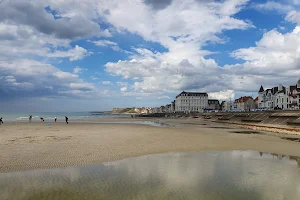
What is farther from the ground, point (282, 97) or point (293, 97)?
point (282, 97)

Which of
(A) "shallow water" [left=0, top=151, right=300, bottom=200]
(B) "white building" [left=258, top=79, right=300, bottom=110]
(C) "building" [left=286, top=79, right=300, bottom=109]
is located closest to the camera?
(A) "shallow water" [left=0, top=151, right=300, bottom=200]

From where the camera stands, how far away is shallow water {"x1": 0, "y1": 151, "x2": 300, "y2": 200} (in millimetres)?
9156

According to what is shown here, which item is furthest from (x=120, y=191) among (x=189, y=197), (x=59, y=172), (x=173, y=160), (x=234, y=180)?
(x=173, y=160)

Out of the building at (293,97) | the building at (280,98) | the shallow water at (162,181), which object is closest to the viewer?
the shallow water at (162,181)

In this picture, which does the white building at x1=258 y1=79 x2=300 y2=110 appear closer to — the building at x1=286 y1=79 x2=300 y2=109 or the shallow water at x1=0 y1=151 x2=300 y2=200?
the building at x1=286 y1=79 x2=300 y2=109

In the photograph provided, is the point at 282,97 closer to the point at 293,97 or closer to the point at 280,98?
the point at 280,98

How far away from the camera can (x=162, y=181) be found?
11.0 m

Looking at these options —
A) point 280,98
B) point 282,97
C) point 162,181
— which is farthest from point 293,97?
point 162,181

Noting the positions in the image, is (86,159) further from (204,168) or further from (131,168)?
(204,168)

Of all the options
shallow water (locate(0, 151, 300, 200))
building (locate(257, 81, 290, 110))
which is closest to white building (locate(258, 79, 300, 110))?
building (locate(257, 81, 290, 110))

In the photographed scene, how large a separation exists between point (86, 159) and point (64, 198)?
22.8 feet

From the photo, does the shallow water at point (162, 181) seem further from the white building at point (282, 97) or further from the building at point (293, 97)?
the building at point (293, 97)

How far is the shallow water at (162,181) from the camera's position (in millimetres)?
9156

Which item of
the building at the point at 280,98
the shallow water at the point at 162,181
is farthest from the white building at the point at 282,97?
the shallow water at the point at 162,181
